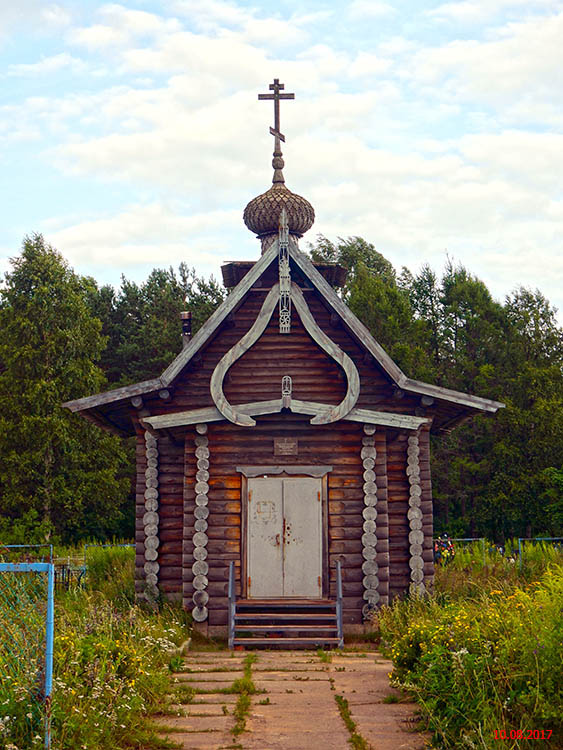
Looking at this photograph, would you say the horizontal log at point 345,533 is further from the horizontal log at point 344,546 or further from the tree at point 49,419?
the tree at point 49,419

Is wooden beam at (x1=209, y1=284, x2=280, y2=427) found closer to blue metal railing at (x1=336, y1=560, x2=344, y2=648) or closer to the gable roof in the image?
the gable roof

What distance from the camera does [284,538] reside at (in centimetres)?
1274

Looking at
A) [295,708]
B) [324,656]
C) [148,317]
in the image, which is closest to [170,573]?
[324,656]

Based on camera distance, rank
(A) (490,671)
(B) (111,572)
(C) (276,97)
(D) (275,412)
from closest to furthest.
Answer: (A) (490,671), (D) (275,412), (C) (276,97), (B) (111,572)

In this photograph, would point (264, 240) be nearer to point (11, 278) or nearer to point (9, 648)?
point (9, 648)

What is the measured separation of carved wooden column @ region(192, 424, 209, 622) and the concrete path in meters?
1.69

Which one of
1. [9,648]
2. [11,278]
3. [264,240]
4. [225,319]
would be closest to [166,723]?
[9,648]

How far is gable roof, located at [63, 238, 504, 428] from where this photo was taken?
1309 centimetres

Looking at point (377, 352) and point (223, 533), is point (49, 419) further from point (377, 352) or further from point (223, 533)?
point (377, 352)

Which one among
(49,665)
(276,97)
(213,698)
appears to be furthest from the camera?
(276,97)

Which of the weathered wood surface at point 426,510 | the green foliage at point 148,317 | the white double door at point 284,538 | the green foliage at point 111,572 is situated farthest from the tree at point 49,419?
the weathered wood surface at point 426,510

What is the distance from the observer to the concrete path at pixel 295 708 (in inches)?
261
